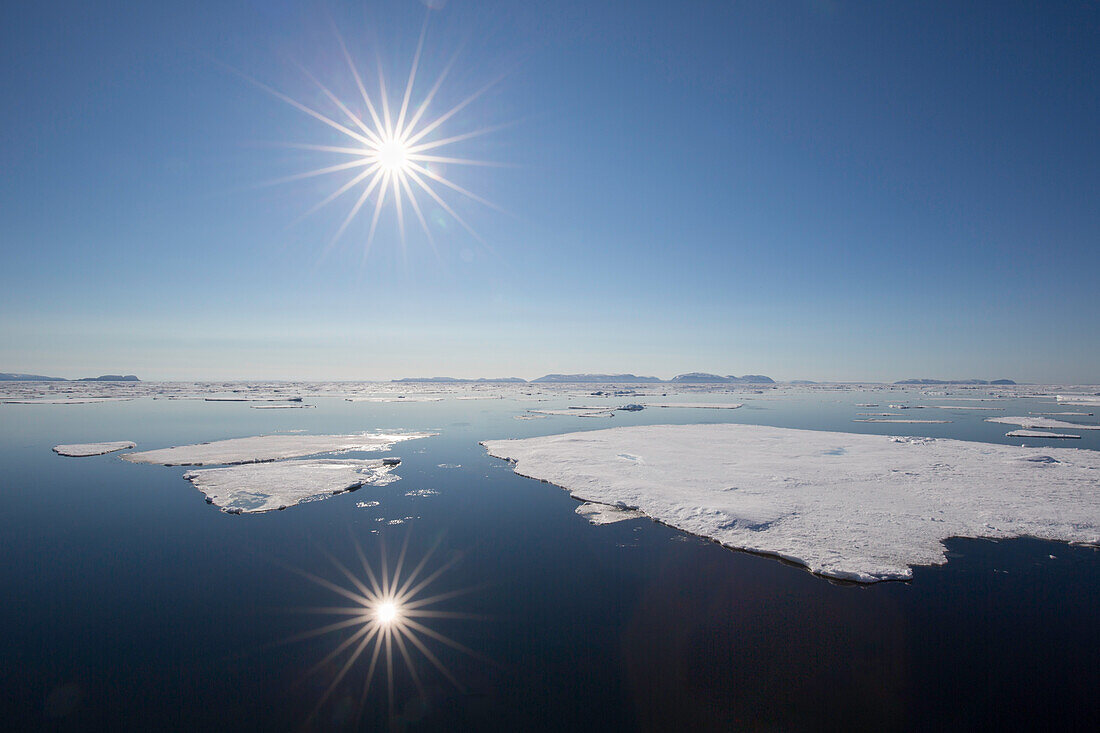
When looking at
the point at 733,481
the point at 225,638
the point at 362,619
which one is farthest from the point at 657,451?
the point at 225,638

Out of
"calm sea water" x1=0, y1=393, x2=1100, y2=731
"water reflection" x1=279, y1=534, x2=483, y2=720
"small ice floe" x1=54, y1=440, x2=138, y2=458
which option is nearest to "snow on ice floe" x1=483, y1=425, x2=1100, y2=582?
"calm sea water" x1=0, y1=393, x2=1100, y2=731

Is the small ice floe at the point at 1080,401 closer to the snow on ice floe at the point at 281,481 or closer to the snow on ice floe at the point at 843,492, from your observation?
the snow on ice floe at the point at 843,492

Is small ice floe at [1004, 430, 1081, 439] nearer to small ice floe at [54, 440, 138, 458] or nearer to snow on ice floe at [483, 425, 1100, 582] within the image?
snow on ice floe at [483, 425, 1100, 582]

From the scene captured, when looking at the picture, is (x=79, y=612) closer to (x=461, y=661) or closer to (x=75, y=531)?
(x=75, y=531)

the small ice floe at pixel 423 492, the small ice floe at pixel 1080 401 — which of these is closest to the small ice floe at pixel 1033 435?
the small ice floe at pixel 423 492

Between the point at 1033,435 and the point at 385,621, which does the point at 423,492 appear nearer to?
the point at 385,621
